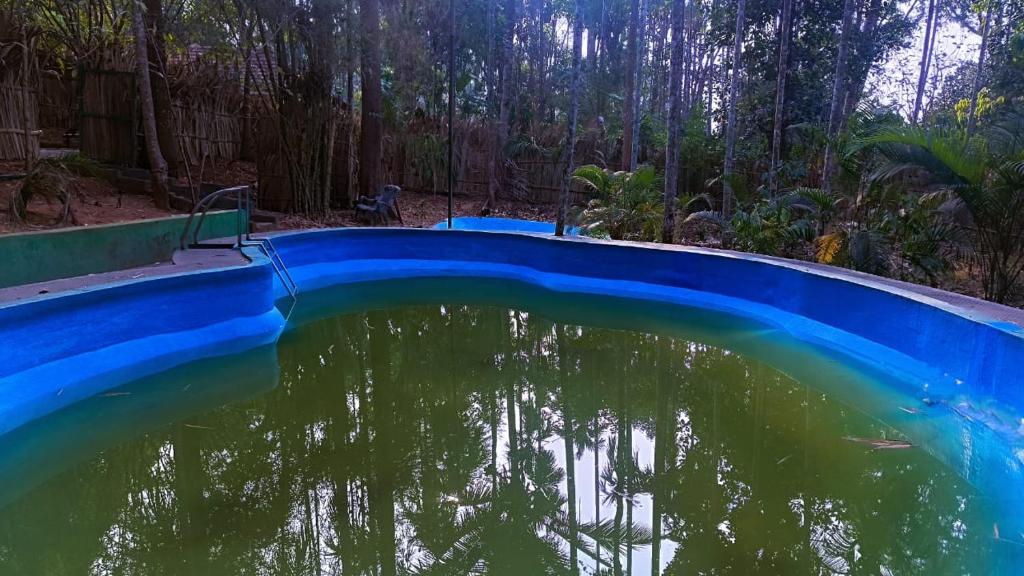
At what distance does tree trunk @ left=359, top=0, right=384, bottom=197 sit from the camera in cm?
1031

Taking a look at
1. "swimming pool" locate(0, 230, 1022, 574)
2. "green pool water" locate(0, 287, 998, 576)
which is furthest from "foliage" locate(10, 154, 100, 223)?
"green pool water" locate(0, 287, 998, 576)

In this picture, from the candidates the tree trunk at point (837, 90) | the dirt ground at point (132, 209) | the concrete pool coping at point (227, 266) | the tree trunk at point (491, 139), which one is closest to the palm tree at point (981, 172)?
A: the concrete pool coping at point (227, 266)

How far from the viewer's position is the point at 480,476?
3.32m

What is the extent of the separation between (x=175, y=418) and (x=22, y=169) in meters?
6.14

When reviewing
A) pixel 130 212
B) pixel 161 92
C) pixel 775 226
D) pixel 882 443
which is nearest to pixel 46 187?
pixel 130 212

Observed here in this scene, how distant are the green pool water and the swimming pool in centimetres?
2

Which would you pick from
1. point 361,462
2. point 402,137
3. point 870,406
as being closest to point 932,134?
point 870,406

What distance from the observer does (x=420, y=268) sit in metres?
9.16

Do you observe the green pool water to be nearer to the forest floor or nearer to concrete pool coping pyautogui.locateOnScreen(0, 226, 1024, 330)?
concrete pool coping pyautogui.locateOnScreen(0, 226, 1024, 330)

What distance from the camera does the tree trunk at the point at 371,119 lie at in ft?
33.8

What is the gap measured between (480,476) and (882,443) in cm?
230

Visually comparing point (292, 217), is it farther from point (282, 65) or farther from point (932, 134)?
point (932, 134)

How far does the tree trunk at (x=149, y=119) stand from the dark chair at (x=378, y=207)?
280 cm

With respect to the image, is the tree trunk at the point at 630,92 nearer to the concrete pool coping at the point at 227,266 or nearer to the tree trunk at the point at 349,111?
the tree trunk at the point at 349,111
